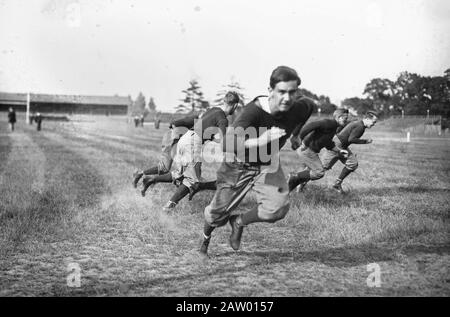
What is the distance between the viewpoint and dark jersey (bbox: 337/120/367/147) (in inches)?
437

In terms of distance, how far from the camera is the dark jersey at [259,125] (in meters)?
4.88

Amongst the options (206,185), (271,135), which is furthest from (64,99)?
(271,135)

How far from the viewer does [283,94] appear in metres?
4.91

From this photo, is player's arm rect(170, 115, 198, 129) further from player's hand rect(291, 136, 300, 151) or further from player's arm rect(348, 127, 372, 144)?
player's arm rect(348, 127, 372, 144)

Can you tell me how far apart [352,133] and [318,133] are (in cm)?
209

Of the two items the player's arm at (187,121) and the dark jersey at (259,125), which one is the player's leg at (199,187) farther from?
the dark jersey at (259,125)

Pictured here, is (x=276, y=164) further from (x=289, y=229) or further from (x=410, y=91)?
(x=410, y=91)

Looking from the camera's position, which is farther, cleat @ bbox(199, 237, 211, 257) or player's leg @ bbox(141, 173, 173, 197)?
player's leg @ bbox(141, 173, 173, 197)

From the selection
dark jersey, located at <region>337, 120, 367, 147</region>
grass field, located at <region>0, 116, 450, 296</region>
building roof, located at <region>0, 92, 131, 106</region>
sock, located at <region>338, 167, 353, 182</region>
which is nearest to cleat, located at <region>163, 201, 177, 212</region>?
grass field, located at <region>0, 116, 450, 296</region>

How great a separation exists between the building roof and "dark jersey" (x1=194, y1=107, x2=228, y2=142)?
301ft

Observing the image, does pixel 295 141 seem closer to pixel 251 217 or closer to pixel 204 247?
pixel 251 217

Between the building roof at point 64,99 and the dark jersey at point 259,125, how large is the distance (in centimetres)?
9404
